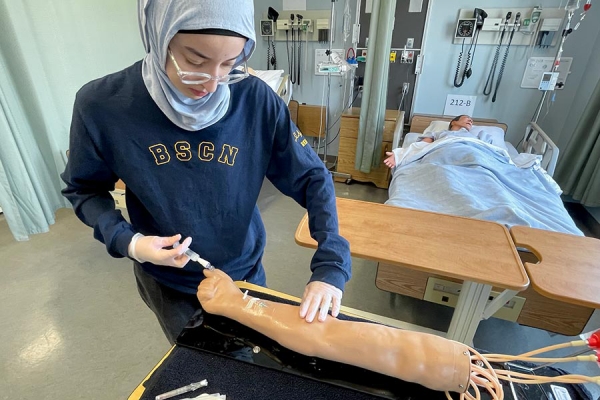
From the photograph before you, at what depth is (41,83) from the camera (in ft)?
7.89

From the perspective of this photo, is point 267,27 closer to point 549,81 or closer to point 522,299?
point 549,81

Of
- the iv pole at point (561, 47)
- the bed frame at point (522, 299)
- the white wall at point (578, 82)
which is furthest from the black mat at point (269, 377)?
the white wall at point (578, 82)

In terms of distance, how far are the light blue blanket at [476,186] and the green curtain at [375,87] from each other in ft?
1.86

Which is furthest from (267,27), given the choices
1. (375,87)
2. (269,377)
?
(269,377)

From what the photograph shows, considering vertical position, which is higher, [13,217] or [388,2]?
[388,2]

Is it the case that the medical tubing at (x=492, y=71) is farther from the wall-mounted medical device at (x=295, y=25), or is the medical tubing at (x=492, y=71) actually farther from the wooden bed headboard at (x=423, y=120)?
the wall-mounted medical device at (x=295, y=25)

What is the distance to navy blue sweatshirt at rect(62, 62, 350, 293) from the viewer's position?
74 centimetres

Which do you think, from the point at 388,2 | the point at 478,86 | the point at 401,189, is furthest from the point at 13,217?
the point at 478,86

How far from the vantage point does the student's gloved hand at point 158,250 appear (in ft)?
2.24

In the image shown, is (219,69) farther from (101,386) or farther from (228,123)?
(101,386)

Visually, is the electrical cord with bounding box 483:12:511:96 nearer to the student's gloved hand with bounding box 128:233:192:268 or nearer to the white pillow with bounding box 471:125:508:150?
the white pillow with bounding box 471:125:508:150

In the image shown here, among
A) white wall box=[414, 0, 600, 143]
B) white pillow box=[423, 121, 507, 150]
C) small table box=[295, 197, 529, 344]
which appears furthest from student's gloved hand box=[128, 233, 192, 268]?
white wall box=[414, 0, 600, 143]

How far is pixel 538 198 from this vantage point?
6.07 feet

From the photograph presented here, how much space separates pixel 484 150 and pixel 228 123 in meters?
2.16
